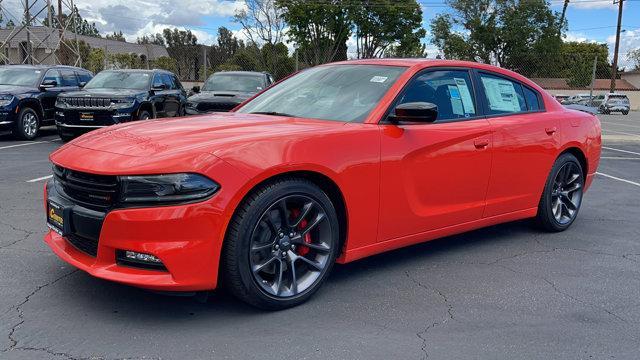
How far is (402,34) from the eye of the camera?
49.8 m

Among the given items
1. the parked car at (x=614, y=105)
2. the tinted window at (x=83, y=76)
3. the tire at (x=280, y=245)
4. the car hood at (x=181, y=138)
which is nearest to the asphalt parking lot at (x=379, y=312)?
the tire at (x=280, y=245)

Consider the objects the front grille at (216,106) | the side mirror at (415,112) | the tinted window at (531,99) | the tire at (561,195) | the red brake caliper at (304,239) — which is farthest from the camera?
the front grille at (216,106)

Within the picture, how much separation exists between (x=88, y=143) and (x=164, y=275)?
1093mm

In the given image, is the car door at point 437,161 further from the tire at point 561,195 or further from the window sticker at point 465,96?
the tire at point 561,195

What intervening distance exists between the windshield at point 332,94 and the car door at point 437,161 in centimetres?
21

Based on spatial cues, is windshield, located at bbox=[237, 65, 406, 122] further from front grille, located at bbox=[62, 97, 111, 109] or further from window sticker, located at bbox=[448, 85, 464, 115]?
front grille, located at bbox=[62, 97, 111, 109]

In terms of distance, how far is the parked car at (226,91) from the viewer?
12.4 metres

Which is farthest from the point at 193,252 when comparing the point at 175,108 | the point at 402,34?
the point at 402,34

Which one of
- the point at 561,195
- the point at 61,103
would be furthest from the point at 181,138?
the point at 61,103

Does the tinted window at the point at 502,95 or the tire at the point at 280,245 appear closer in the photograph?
the tire at the point at 280,245

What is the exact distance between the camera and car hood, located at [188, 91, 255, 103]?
40.9ft

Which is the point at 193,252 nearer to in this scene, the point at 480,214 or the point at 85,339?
the point at 85,339

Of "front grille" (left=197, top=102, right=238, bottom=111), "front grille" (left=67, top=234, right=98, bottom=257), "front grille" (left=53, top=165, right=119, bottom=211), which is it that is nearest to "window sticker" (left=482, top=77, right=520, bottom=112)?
"front grille" (left=53, top=165, right=119, bottom=211)

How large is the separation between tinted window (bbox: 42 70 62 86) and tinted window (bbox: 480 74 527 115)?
11665mm
